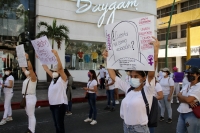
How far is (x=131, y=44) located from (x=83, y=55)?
66.0 feet

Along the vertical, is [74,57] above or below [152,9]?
below

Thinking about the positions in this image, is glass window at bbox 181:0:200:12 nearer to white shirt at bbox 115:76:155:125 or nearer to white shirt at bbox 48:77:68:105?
white shirt at bbox 48:77:68:105

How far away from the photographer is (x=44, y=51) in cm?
531

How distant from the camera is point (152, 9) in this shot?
26.7m

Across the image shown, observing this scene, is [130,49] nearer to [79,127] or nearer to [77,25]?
[79,127]

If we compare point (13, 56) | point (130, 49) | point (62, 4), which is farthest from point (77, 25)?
point (130, 49)

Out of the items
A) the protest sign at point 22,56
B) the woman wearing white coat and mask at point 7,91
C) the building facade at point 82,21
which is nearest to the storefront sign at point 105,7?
the building facade at point 82,21

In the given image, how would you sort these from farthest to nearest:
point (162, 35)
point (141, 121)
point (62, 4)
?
point (162, 35)
point (62, 4)
point (141, 121)

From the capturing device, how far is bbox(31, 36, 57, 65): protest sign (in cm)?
515

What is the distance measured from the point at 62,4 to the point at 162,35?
68.4 ft

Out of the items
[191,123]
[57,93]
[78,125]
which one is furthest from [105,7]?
[191,123]

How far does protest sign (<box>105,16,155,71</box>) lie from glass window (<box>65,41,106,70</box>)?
1857cm

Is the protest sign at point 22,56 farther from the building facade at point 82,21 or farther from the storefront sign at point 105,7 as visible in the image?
the storefront sign at point 105,7

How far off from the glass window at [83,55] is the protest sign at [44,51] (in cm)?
1645
